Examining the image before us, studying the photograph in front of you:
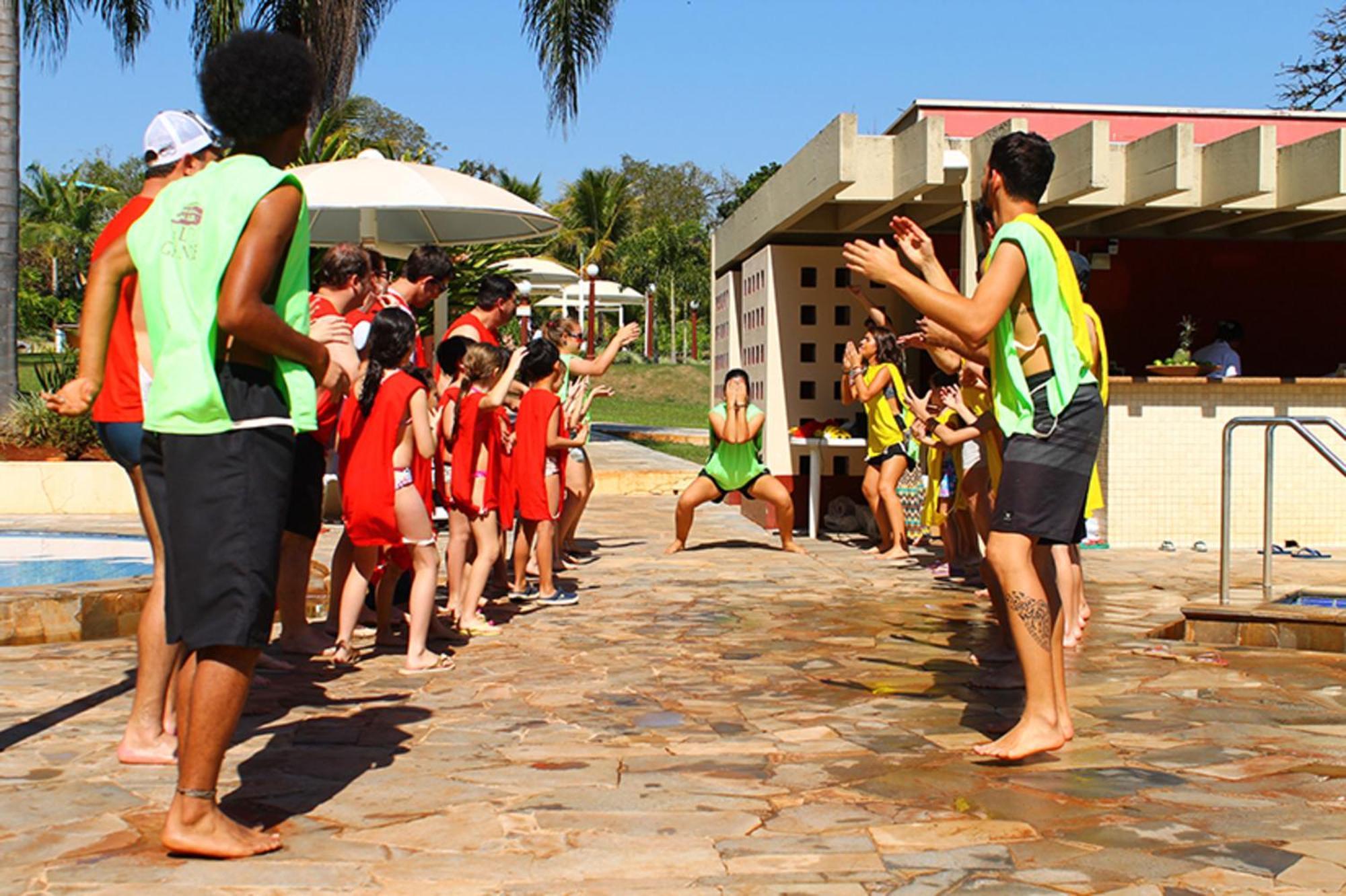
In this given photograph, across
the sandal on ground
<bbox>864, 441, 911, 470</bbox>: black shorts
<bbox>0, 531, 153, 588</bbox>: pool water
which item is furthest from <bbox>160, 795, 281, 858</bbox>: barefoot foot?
<bbox>864, 441, 911, 470</bbox>: black shorts

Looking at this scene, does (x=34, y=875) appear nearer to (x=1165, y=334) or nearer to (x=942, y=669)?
(x=942, y=669)

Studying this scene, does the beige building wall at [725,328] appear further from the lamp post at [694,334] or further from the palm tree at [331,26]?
the lamp post at [694,334]

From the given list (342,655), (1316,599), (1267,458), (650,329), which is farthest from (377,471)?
(650,329)

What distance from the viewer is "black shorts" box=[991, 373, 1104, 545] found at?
473 centimetres

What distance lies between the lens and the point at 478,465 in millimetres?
7621

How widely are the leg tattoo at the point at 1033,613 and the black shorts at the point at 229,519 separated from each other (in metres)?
2.36

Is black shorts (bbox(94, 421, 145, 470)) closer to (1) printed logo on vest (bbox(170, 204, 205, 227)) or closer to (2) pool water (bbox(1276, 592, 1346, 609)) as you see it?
(1) printed logo on vest (bbox(170, 204, 205, 227))

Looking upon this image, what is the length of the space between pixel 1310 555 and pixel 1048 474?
25.7 ft

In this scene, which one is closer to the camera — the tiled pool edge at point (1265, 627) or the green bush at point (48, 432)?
the tiled pool edge at point (1265, 627)

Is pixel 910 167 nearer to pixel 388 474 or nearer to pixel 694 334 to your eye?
pixel 388 474

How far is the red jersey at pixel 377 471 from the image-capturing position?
6156mm

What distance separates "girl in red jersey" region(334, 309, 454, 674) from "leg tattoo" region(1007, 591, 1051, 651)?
8.73 ft

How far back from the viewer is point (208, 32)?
21.0m

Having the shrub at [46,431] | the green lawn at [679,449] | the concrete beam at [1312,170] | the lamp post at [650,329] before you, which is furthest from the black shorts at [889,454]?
the lamp post at [650,329]
